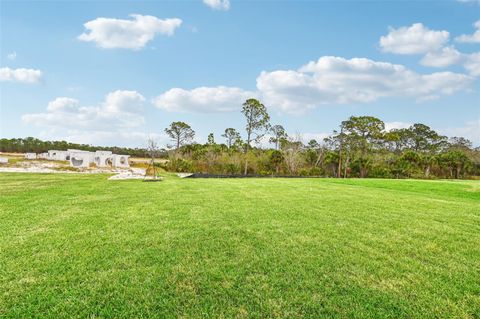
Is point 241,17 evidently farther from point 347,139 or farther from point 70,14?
point 347,139

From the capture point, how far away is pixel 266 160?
91.8ft

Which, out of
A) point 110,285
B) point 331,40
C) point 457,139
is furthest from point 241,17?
point 457,139

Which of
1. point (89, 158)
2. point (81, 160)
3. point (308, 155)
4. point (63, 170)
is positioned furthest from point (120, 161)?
point (308, 155)

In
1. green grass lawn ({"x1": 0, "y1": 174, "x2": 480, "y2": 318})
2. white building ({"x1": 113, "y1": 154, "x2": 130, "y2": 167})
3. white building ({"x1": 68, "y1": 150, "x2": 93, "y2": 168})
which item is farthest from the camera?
white building ({"x1": 113, "y1": 154, "x2": 130, "y2": 167})

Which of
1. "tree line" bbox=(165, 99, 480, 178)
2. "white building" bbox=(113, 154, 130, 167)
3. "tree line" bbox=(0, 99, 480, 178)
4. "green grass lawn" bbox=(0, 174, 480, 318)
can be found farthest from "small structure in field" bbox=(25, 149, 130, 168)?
"green grass lawn" bbox=(0, 174, 480, 318)

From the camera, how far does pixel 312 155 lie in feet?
99.9

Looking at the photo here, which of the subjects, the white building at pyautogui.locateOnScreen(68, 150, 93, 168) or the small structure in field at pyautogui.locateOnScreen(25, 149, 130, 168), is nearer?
the white building at pyautogui.locateOnScreen(68, 150, 93, 168)

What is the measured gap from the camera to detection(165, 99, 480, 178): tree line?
2739 centimetres

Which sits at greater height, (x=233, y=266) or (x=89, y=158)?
(x=89, y=158)

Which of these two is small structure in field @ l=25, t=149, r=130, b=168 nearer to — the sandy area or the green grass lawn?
the sandy area

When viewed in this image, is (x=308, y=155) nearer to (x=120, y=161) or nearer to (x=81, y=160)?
(x=120, y=161)

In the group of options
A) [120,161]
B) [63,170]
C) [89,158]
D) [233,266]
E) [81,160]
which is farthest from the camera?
[120,161]

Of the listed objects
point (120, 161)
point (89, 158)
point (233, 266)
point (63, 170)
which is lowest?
point (63, 170)

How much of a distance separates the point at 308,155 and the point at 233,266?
2871 cm
